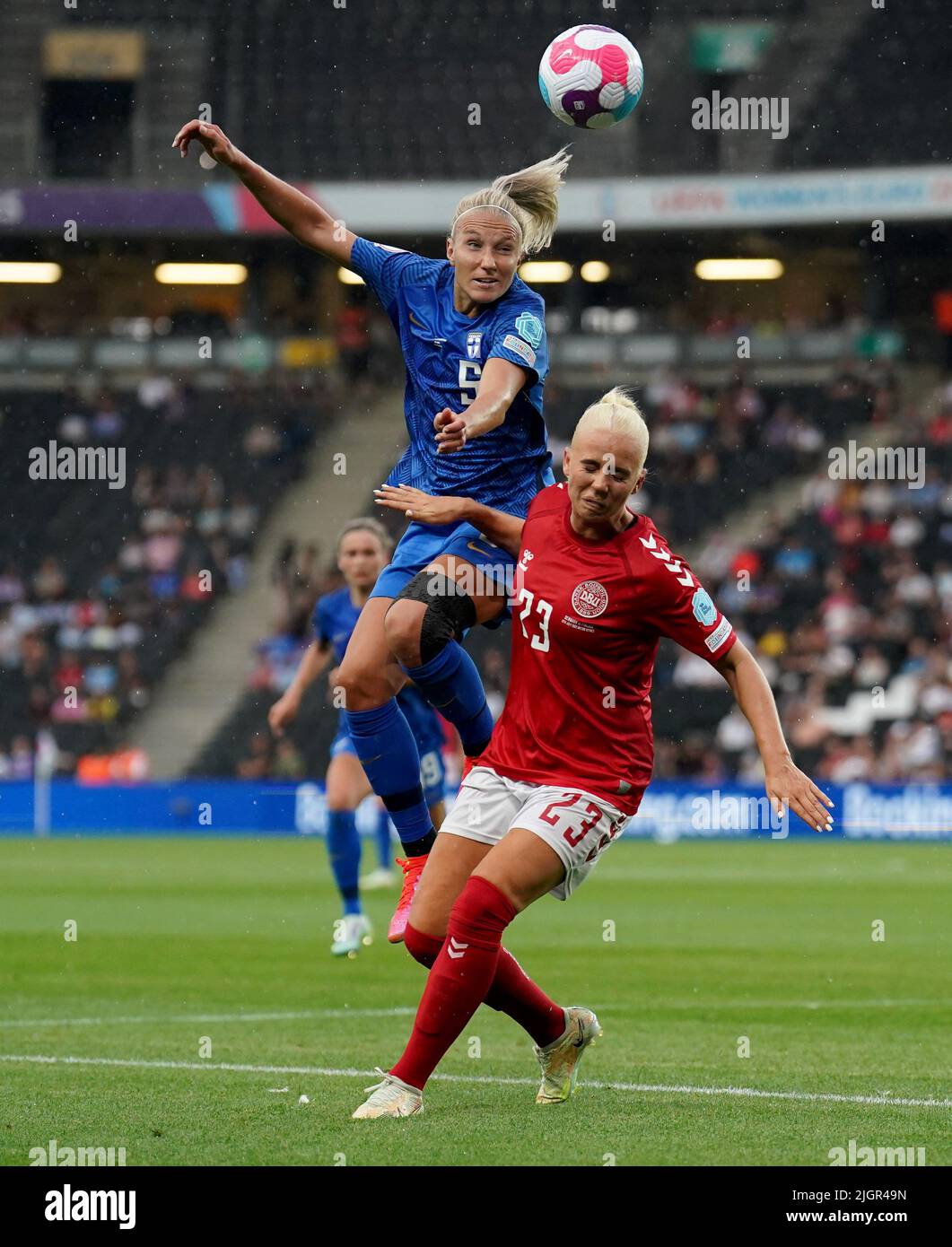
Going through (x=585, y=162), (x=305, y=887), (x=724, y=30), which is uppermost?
(x=724, y=30)

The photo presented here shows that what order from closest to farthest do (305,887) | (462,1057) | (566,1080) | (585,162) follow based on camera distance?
(566,1080)
(462,1057)
(305,887)
(585,162)

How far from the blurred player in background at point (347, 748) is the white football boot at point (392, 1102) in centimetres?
555

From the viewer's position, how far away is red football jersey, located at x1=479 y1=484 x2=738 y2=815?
20.4ft

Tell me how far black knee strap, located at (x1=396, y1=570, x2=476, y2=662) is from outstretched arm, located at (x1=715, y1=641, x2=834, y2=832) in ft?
4.19

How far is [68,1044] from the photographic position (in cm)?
820

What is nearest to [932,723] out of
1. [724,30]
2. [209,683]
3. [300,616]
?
[300,616]

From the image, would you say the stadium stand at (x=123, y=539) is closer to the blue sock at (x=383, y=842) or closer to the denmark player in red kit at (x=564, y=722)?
the blue sock at (x=383, y=842)

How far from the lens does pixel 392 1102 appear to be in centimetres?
614

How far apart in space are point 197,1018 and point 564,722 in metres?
3.65

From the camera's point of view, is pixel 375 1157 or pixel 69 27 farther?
pixel 69 27

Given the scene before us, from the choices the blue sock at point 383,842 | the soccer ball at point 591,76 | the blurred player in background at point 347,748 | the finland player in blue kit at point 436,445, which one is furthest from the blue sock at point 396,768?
the blue sock at point 383,842

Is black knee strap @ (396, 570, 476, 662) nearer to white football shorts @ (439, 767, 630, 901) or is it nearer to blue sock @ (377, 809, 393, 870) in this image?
white football shorts @ (439, 767, 630, 901)

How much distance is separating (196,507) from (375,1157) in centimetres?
2715

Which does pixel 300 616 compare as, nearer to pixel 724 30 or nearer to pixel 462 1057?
pixel 724 30
